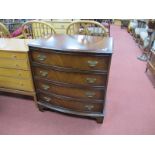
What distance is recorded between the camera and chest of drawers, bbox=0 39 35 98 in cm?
184

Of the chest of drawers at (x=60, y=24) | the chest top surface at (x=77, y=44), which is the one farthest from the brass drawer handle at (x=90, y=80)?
the chest of drawers at (x=60, y=24)

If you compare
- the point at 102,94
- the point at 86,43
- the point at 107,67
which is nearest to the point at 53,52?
the point at 86,43

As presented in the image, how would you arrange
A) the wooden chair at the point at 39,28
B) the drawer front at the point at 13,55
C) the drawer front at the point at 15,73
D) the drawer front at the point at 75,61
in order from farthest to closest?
the wooden chair at the point at 39,28
the drawer front at the point at 15,73
the drawer front at the point at 13,55
the drawer front at the point at 75,61

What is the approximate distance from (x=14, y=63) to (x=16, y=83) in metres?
0.28

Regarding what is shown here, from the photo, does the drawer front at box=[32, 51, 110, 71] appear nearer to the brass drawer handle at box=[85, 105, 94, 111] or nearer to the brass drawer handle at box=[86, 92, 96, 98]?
the brass drawer handle at box=[86, 92, 96, 98]

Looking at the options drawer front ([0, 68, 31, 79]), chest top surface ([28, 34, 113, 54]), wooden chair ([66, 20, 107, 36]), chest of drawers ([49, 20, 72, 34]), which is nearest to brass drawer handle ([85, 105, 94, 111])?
chest top surface ([28, 34, 113, 54])

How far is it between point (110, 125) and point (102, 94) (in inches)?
17.5

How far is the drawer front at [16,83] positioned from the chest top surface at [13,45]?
39 centimetres

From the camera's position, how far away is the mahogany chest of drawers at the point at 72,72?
1517 mm

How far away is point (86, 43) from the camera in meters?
1.66

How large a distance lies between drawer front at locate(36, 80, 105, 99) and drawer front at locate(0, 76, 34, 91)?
7.5 inches

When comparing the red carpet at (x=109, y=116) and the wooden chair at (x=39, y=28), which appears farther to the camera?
the wooden chair at (x=39, y=28)

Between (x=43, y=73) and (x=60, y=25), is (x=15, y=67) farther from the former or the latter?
(x=60, y=25)

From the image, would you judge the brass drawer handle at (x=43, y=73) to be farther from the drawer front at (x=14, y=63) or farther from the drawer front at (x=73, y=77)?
the drawer front at (x=14, y=63)
